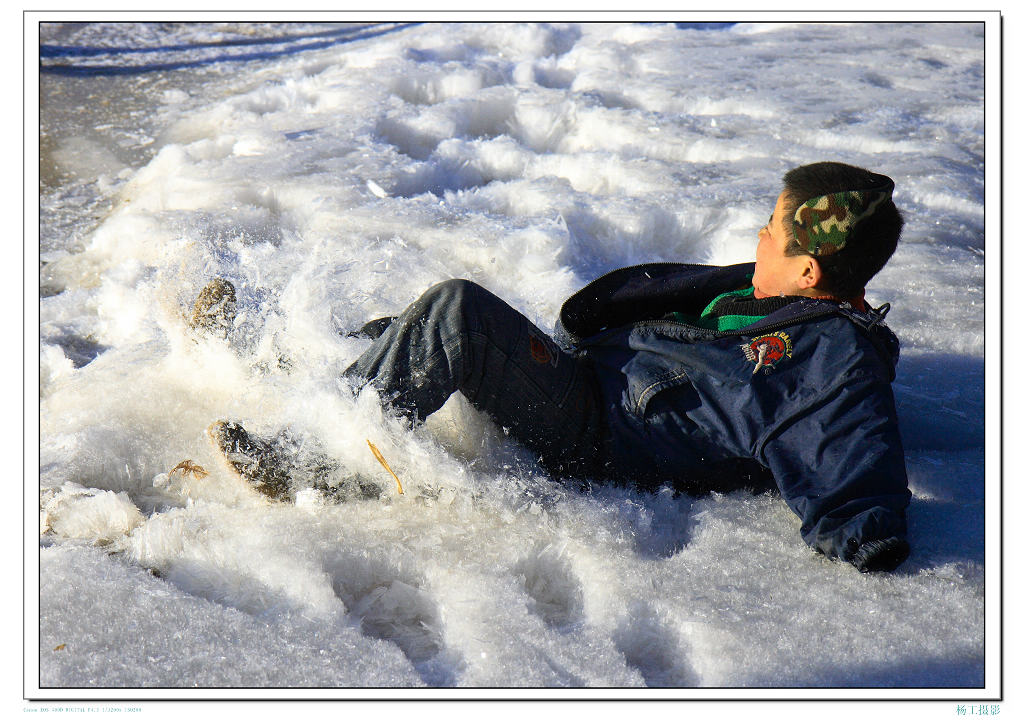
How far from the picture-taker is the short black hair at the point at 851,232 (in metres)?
1.75

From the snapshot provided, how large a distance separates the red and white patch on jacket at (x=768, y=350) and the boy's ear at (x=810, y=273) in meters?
0.15

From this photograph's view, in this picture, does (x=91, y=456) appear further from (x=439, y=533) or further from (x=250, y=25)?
(x=250, y=25)

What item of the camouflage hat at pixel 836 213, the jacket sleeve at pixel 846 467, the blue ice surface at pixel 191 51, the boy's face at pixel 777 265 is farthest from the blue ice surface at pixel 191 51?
the jacket sleeve at pixel 846 467

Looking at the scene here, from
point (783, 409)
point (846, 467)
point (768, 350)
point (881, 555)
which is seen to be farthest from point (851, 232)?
point (881, 555)

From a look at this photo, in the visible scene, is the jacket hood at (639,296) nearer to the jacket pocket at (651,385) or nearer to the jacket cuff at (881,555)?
the jacket pocket at (651,385)

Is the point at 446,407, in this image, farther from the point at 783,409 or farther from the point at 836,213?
the point at 836,213

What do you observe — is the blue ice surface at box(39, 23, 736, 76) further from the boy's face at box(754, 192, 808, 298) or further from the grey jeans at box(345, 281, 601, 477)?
the boy's face at box(754, 192, 808, 298)

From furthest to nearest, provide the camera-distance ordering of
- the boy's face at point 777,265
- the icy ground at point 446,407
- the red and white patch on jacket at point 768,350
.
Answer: the boy's face at point 777,265 → the red and white patch on jacket at point 768,350 → the icy ground at point 446,407

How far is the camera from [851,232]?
5.72 feet

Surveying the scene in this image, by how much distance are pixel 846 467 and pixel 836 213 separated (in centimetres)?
55

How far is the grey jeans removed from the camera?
175 centimetres
